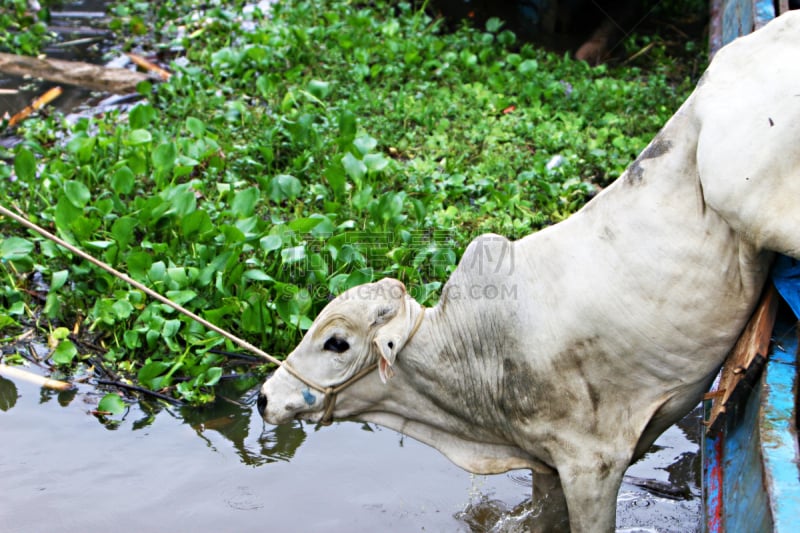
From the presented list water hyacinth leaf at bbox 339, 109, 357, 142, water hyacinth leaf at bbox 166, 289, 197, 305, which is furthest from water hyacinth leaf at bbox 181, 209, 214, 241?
water hyacinth leaf at bbox 339, 109, 357, 142

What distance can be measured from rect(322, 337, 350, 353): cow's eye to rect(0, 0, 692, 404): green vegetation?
136cm

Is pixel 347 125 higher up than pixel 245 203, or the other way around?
pixel 347 125

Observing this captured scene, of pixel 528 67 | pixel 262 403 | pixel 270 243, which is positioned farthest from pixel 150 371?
pixel 528 67

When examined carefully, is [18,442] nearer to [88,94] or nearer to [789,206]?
[789,206]

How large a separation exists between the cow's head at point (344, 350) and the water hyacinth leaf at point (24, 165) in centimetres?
301

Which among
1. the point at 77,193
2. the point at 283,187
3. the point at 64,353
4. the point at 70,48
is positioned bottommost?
the point at 64,353

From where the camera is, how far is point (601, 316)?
2916 millimetres

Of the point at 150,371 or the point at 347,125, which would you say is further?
the point at 347,125

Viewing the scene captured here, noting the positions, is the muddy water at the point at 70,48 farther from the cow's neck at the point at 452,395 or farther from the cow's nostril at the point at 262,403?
the cow's neck at the point at 452,395

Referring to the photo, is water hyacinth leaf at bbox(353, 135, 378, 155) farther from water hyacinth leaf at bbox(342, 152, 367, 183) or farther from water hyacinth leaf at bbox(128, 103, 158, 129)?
water hyacinth leaf at bbox(128, 103, 158, 129)

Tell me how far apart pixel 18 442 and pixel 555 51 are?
5640 millimetres

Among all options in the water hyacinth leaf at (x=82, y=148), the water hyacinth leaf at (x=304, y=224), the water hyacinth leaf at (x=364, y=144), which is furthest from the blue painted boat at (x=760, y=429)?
the water hyacinth leaf at (x=82, y=148)

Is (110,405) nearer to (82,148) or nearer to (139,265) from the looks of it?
(139,265)

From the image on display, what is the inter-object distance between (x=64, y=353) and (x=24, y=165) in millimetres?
1550
